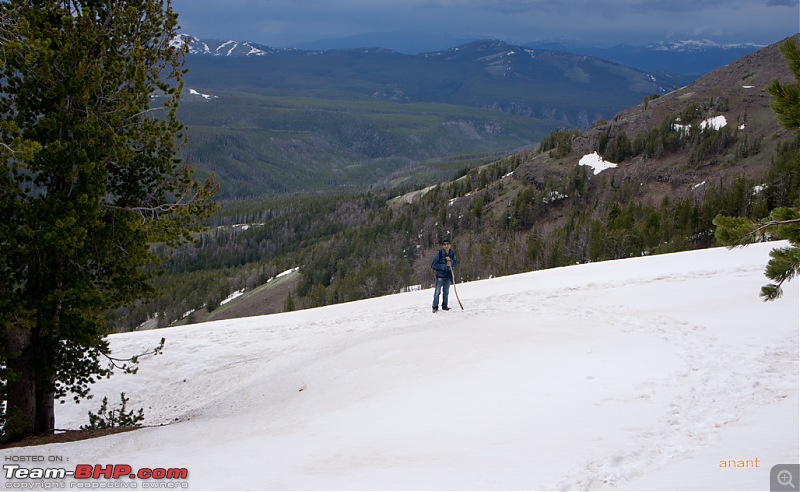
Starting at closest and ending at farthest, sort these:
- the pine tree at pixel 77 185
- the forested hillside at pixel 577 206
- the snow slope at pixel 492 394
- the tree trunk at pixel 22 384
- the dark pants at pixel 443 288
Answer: the snow slope at pixel 492 394 → the pine tree at pixel 77 185 → the tree trunk at pixel 22 384 → the dark pants at pixel 443 288 → the forested hillside at pixel 577 206

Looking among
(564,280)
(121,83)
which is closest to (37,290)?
(121,83)

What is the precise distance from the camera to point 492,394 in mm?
11727

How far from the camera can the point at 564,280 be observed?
25078 millimetres

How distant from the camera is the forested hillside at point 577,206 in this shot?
75625 mm

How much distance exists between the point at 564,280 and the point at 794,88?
676 inches

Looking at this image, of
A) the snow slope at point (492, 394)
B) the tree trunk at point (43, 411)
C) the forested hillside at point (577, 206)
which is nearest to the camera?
the snow slope at point (492, 394)

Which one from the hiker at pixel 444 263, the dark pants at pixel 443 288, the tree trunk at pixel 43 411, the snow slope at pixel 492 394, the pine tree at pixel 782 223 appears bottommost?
the tree trunk at pixel 43 411

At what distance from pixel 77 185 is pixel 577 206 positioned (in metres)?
105

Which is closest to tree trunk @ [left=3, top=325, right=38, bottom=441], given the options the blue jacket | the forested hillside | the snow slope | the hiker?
the snow slope

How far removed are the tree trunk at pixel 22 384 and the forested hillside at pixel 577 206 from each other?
63446 millimetres

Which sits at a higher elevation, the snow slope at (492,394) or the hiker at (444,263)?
the hiker at (444,263)

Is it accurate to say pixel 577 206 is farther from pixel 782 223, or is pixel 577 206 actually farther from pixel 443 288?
pixel 782 223

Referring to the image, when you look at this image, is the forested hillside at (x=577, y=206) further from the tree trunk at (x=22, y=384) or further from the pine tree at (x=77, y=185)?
the tree trunk at (x=22, y=384)

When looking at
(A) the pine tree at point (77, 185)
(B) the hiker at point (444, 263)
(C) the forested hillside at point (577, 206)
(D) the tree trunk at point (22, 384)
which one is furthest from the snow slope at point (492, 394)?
(C) the forested hillside at point (577, 206)
